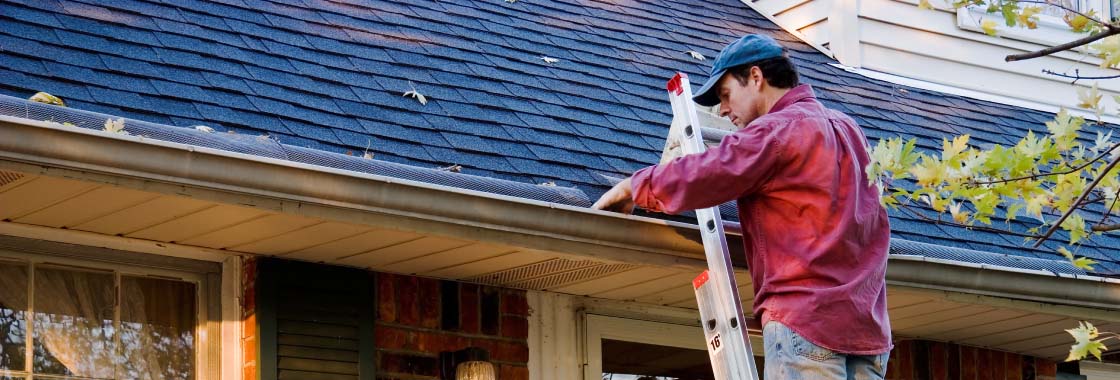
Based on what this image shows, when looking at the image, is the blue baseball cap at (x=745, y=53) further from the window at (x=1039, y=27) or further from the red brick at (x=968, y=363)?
the window at (x=1039, y=27)

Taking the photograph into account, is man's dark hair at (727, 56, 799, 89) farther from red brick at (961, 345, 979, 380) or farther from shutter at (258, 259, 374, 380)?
red brick at (961, 345, 979, 380)

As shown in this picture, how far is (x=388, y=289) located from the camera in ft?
19.0

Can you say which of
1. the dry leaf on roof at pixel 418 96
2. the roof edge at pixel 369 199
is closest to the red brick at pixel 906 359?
the roof edge at pixel 369 199

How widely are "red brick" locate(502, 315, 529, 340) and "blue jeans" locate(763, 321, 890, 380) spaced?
1.56 metres

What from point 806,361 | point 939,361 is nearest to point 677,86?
point 806,361

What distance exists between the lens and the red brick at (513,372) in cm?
601

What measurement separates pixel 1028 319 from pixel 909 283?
3.41 feet

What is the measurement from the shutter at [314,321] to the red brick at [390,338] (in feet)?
0.29

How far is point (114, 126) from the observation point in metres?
4.62

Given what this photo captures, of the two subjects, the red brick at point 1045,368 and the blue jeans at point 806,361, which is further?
the red brick at point 1045,368

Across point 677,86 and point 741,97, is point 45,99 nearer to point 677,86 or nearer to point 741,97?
point 677,86

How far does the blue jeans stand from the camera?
454 centimetres

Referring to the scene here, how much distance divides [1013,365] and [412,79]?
2.89 metres

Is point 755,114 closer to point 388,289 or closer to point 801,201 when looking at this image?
point 801,201
